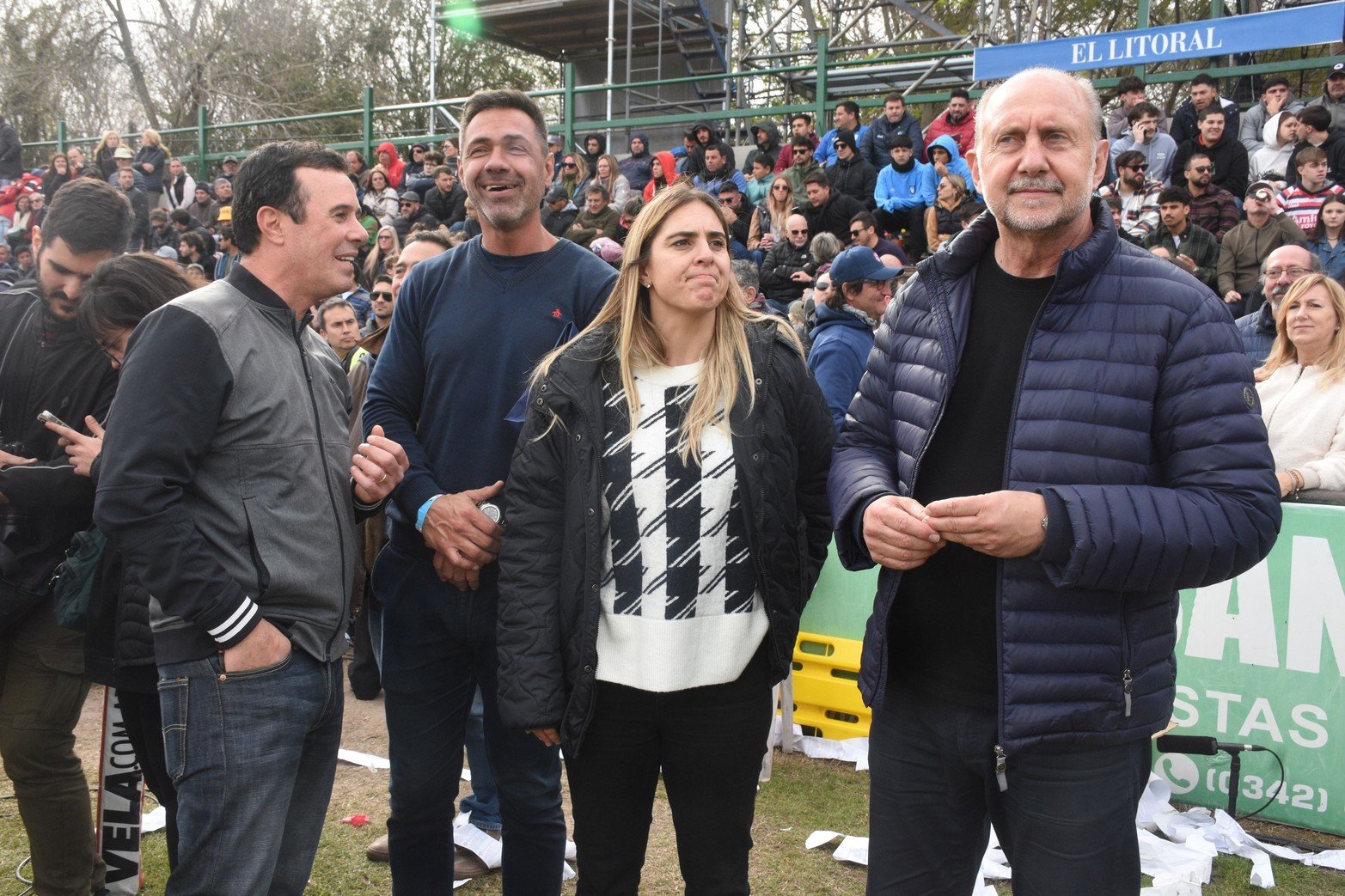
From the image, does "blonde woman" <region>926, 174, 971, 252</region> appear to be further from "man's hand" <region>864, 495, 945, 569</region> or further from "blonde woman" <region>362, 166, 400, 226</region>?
"man's hand" <region>864, 495, 945, 569</region>

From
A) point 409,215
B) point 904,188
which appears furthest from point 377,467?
point 409,215

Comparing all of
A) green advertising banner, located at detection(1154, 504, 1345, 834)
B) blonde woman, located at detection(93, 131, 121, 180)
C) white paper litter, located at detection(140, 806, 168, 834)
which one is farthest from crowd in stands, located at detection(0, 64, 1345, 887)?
white paper litter, located at detection(140, 806, 168, 834)

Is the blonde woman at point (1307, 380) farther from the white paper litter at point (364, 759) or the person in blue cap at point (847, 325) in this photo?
the white paper litter at point (364, 759)

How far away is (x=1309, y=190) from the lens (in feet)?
30.0

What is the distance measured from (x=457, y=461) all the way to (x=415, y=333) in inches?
15.4

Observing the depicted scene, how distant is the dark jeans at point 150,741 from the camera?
2.90 meters

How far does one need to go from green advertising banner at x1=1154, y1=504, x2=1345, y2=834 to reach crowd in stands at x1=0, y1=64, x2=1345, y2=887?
1.77 feet

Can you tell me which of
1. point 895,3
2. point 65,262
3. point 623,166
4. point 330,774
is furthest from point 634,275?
point 895,3

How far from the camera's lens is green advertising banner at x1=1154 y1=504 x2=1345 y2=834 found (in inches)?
158

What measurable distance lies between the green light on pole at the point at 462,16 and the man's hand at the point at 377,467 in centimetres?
1727

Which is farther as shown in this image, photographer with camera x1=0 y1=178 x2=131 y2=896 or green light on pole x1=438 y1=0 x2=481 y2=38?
green light on pole x1=438 y1=0 x2=481 y2=38

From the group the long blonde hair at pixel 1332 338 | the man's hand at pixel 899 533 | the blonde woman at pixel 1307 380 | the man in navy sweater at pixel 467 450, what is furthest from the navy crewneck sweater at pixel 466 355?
the long blonde hair at pixel 1332 338

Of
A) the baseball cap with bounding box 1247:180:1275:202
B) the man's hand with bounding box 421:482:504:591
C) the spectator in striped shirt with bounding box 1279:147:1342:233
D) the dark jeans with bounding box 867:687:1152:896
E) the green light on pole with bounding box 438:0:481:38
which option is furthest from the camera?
the green light on pole with bounding box 438:0:481:38

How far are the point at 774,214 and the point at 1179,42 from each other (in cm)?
438
